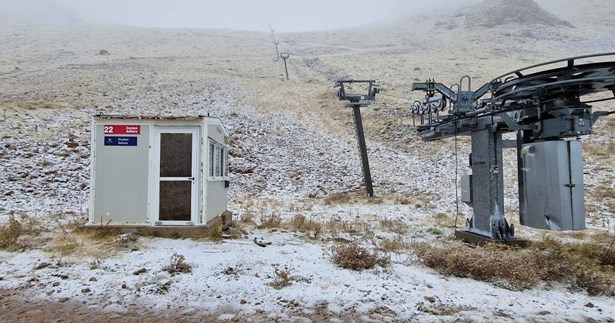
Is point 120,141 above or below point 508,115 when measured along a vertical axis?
below

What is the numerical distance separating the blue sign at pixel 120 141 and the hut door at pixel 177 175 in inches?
20.0

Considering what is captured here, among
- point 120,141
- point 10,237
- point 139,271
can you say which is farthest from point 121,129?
point 139,271

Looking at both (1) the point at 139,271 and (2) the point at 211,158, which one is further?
(2) the point at 211,158

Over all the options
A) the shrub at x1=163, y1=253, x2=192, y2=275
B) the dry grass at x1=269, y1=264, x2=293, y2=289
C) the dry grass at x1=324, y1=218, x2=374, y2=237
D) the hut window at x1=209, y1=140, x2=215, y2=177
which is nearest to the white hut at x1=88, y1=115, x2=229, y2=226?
the hut window at x1=209, y1=140, x2=215, y2=177


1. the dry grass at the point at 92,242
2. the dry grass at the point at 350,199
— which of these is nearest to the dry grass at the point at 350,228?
the dry grass at the point at 350,199

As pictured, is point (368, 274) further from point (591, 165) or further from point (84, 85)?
point (84, 85)

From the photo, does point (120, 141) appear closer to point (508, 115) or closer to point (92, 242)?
point (92, 242)

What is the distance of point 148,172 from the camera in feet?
29.1

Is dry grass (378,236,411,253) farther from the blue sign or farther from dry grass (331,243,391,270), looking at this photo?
the blue sign

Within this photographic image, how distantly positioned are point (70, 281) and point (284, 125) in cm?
2154

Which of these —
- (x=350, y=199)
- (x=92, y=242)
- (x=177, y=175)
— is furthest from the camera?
(x=350, y=199)

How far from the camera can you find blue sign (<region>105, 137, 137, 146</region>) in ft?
29.2

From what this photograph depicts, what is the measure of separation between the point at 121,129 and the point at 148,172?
1125 mm

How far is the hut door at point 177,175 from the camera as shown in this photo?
8.92 meters
